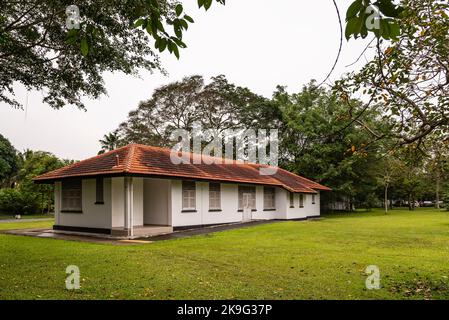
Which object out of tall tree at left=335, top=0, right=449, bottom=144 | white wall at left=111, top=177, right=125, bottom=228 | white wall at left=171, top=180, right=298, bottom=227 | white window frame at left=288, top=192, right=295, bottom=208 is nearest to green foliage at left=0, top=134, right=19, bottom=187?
white wall at left=171, top=180, right=298, bottom=227

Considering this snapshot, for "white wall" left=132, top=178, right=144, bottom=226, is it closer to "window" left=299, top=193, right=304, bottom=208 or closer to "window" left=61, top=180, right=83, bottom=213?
"window" left=61, top=180, right=83, bottom=213

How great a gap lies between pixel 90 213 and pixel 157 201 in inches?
127

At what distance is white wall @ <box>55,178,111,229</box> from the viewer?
17.7 meters

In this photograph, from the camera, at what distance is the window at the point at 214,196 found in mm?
22013

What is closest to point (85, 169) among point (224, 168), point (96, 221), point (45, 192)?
point (96, 221)

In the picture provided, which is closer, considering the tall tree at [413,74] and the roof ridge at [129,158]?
the tall tree at [413,74]

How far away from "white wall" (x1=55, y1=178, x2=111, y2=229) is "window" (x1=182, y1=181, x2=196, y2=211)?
391 cm

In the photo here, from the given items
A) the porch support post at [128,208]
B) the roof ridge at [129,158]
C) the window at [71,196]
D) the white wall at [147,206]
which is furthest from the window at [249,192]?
the window at [71,196]

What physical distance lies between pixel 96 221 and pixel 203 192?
19.4 ft

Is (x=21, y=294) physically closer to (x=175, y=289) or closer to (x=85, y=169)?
(x=175, y=289)

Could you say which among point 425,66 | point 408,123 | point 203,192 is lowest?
point 203,192

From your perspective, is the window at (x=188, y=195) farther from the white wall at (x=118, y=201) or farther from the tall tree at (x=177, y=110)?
the tall tree at (x=177, y=110)

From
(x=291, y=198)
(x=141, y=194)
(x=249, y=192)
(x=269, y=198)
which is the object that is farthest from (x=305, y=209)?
(x=141, y=194)
